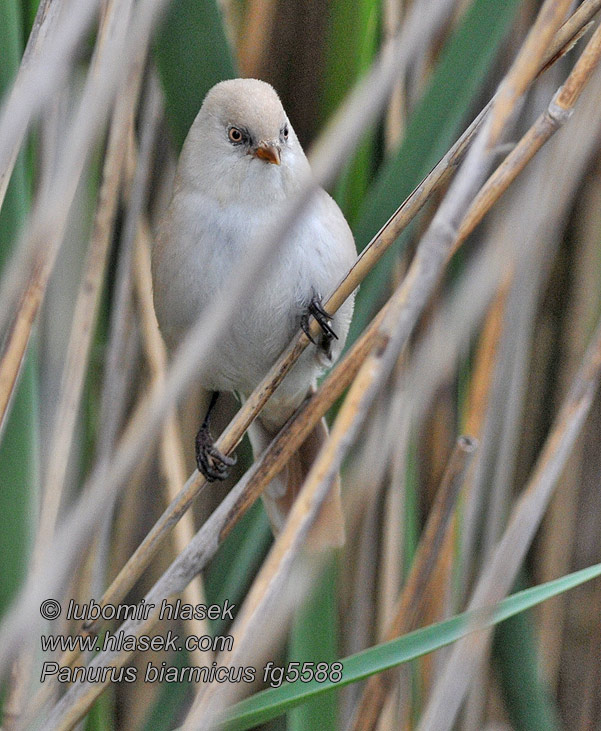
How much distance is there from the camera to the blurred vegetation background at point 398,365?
934 millimetres

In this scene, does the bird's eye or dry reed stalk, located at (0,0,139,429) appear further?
the bird's eye

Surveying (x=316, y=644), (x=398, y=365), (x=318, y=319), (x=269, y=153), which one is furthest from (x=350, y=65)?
(x=316, y=644)

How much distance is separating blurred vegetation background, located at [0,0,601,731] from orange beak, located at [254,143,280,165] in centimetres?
10

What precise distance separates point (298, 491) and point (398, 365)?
237 millimetres

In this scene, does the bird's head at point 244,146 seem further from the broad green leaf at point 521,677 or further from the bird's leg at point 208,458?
the broad green leaf at point 521,677

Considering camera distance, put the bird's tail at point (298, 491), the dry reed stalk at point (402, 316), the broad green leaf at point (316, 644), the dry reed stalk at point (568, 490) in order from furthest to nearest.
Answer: the dry reed stalk at point (568, 490) → the bird's tail at point (298, 491) → the broad green leaf at point (316, 644) → the dry reed stalk at point (402, 316)

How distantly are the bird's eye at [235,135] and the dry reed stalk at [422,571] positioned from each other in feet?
1.63

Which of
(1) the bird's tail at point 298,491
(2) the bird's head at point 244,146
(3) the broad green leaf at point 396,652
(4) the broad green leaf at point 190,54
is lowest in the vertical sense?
(1) the bird's tail at point 298,491

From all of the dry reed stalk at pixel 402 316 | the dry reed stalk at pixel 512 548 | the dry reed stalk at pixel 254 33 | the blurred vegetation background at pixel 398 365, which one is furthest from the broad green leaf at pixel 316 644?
the dry reed stalk at pixel 254 33

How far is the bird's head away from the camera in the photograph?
1.07 m

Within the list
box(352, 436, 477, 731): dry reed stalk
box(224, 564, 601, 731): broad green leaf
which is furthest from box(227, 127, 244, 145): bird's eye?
box(224, 564, 601, 731): broad green leaf

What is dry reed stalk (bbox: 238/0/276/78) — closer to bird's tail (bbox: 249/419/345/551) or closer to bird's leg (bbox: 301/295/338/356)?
bird's leg (bbox: 301/295/338/356)

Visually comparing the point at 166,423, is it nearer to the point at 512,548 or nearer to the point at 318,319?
the point at 318,319

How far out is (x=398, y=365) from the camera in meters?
1.25
